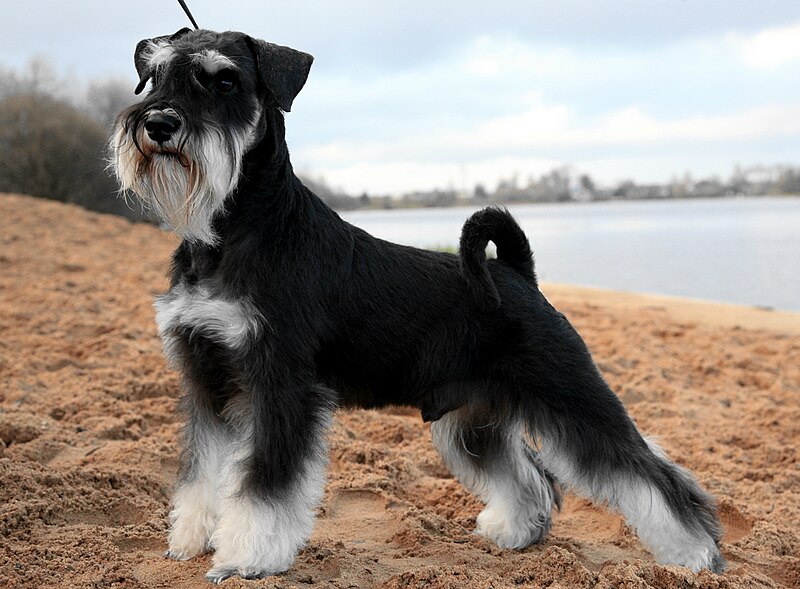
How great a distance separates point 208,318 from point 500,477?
189 centimetres

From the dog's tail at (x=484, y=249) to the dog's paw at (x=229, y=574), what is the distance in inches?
59.7

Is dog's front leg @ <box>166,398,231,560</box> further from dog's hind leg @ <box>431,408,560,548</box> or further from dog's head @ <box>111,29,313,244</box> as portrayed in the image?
dog's hind leg @ <box>431,408,560,548</box>

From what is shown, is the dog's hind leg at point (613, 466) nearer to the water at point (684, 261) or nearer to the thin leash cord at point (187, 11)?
the thin leash cord at point (187, 11)

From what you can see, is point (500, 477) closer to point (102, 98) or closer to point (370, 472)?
point (370, 472)

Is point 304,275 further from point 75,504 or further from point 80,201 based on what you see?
point 80,201

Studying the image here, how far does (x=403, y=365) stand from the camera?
146 inches

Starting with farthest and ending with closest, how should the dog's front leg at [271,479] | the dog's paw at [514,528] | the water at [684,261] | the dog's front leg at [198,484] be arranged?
the water at [684,261]
the dog's paw at [514,528]
the dog's front leg at [198,484]
the dog's front leg at [271,479]

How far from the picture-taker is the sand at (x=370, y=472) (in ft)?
11.9

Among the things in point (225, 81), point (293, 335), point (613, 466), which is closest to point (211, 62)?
point (225, 81)

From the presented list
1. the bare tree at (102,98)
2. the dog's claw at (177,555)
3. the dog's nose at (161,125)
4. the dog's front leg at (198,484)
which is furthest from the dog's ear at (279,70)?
the bare tree at (102,98)

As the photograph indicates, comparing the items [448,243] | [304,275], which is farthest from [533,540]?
[448,243]

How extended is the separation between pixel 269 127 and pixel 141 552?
2055mm

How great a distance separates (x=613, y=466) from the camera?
148 inches

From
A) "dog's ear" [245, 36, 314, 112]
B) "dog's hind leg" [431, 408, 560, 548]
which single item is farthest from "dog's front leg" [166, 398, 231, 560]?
"dog's ear" [245, 36, 314, 112]
